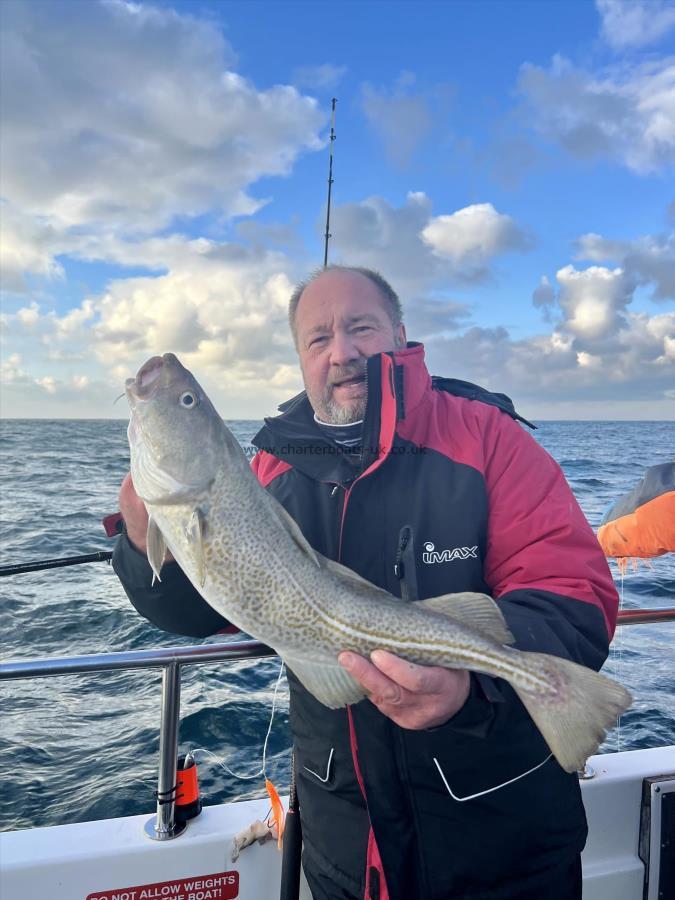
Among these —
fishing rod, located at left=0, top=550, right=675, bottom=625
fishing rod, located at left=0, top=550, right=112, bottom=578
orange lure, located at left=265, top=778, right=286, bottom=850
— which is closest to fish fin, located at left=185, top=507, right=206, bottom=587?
fishing rod, located at left=0, top=550, right=675, bottom=625

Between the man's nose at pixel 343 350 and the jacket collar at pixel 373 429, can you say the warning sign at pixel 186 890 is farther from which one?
the man's nose at pixel 343 350

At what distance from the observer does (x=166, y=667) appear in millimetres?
3162

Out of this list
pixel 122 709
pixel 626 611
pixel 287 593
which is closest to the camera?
pixel 287 593

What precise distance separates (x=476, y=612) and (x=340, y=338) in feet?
5.42

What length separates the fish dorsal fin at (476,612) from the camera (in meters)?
2.38

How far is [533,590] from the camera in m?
2.46

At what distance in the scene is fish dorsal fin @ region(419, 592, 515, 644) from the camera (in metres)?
2.38

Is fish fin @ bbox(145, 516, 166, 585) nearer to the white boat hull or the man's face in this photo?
the man's face

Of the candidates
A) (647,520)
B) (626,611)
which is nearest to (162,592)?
(626,611)

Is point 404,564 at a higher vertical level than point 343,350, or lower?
lower

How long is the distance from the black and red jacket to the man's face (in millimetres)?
301

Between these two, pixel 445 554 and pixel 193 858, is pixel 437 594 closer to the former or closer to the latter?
pixel 445 554

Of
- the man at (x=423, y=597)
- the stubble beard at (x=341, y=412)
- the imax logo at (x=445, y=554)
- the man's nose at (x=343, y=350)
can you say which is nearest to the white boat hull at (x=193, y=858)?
the man at (x=423, y=597)

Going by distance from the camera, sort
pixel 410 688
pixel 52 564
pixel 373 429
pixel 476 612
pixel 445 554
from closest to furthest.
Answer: pixel 410 688 < pixel 476 612 < pixel 445 554 < pixel 373 429 < pixel 52 564
